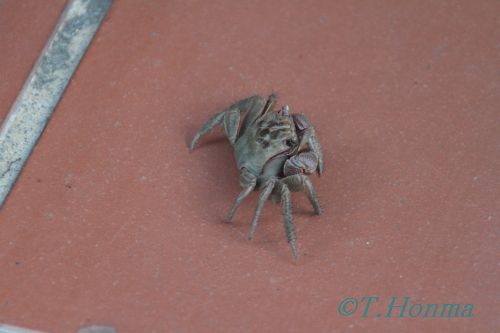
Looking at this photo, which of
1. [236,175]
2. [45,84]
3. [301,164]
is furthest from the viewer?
[45,84]

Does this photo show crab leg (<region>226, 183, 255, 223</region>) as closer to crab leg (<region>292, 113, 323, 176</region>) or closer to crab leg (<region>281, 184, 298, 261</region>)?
crab leg (<region>281, 184, 298, 261</region>)

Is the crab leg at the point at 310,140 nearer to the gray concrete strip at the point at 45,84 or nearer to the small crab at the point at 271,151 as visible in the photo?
the small crab at the point at 271,151

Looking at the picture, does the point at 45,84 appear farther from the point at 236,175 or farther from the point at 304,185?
the point at 304,185

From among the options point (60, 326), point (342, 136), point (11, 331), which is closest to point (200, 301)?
point (60, 326)

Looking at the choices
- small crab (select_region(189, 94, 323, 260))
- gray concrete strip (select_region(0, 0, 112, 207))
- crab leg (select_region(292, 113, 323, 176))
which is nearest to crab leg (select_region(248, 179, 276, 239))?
small crab (select_region(189, 94, 323, 260))

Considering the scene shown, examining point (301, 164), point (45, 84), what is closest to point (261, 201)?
point (301, 164)

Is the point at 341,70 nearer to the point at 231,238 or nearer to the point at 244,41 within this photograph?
the point at 244,41
